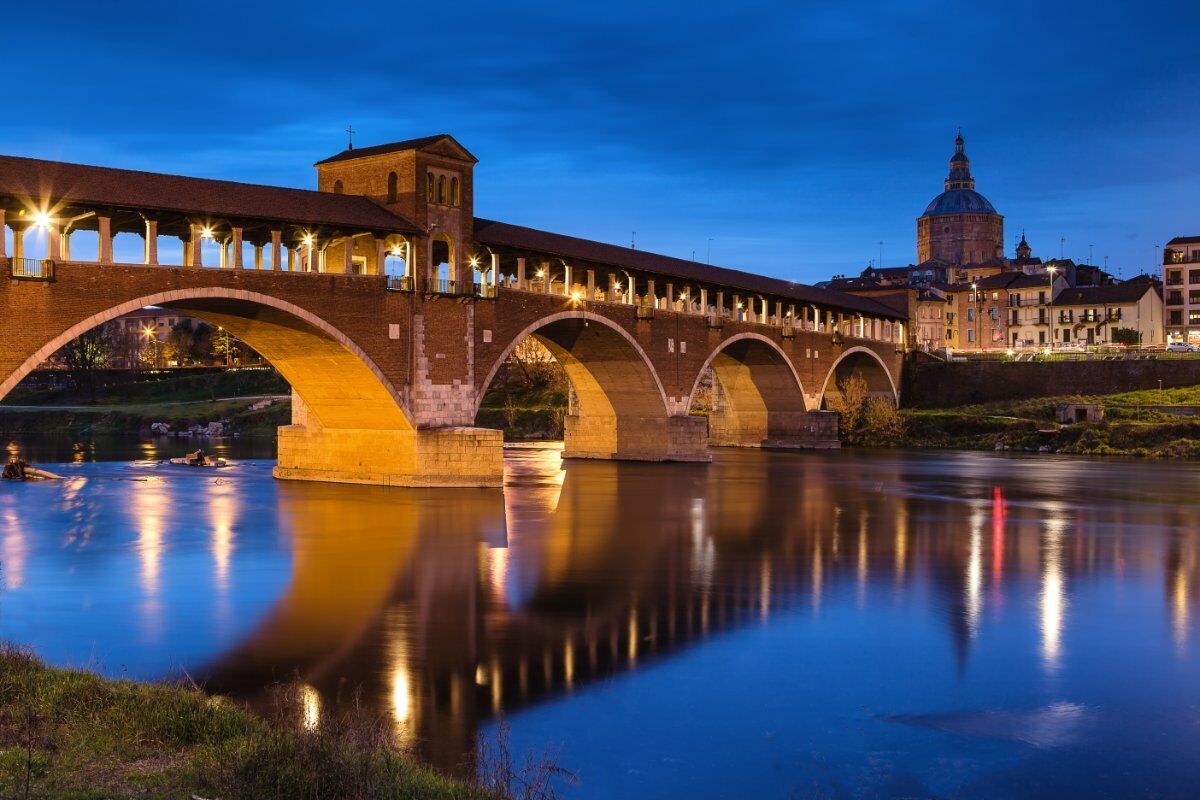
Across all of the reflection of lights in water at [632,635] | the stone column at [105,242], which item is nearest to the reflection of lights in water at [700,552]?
the reflection of lights in water at [632,635]

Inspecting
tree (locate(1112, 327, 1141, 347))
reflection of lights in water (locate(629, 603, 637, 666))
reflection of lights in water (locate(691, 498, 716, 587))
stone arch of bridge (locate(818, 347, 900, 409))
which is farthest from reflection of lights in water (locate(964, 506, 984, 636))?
tree (locate(1112, 327, 1141, 347))

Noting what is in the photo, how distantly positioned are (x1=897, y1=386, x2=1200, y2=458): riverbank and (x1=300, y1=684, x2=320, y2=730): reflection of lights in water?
2211 inches

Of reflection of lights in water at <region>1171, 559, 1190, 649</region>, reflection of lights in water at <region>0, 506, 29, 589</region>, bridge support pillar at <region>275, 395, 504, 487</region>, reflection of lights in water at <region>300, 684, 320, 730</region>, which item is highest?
bridge support pillar at <region>275, 395, 504, 487</region>

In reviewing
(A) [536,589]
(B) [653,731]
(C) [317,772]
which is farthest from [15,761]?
(A) [536,589]

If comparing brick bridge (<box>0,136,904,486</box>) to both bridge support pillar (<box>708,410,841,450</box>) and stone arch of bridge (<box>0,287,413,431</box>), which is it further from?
bridge support pillar (<box>708,410,841,450</box>)

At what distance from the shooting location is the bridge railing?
27.9 m

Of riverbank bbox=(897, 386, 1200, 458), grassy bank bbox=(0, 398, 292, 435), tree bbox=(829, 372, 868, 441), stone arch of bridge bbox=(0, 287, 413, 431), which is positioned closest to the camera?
stone arch of bridge bbox=(0, 287, 413, 431)

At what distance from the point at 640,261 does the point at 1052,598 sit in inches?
1333

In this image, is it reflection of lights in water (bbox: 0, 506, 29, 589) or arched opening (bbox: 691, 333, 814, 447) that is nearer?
reflection of lights in water (bbox: 0, 506, 29, 589)

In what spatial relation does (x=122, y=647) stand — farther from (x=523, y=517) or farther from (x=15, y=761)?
(x=523, y=517)

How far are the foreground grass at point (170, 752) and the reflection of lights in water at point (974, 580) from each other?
11497mm

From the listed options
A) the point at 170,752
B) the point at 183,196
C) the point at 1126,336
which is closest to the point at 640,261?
the point at 183,196

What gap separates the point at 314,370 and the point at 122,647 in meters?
22.8

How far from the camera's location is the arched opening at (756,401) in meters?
67.4
